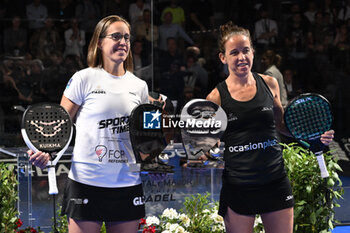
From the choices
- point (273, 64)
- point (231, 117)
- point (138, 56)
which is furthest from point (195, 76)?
point (231, 117)

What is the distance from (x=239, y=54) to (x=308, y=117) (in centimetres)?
47

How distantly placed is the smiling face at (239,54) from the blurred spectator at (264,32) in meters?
6.14

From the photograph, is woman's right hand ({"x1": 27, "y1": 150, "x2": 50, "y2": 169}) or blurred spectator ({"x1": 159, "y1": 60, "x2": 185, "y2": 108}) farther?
blurred spectator ({"x1": 159, "y1": 60, "x2": 185, "y2": 108})

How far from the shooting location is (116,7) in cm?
834

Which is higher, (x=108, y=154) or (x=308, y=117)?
(x=308, y=117)

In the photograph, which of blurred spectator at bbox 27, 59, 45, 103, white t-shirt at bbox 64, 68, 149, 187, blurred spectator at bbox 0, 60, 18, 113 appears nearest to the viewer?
white t-shirt at bbox 64, 68, 149, 187

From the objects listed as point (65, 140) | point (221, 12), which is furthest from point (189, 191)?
point (221, 12)

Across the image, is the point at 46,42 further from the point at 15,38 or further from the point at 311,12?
the point at 311,12

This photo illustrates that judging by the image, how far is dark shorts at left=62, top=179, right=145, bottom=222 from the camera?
2688mm

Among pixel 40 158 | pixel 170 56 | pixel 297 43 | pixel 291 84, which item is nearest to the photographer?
pixel 40 158

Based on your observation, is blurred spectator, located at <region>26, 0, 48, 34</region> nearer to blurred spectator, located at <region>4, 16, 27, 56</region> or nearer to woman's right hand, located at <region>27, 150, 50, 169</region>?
blurred spectator, located at <region>4, 16, 27, 56</region>

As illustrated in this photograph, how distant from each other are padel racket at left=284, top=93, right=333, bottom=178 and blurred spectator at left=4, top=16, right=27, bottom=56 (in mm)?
6010

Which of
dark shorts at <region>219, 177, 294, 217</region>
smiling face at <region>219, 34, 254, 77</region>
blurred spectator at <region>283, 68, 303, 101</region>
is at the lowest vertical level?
dark shorts at <region>219, 177, 294, 217</region>

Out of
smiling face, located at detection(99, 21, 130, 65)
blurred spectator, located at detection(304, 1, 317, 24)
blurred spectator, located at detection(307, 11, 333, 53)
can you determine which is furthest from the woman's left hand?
blurred spectator, located at detection(304, 1, 317, 24)
